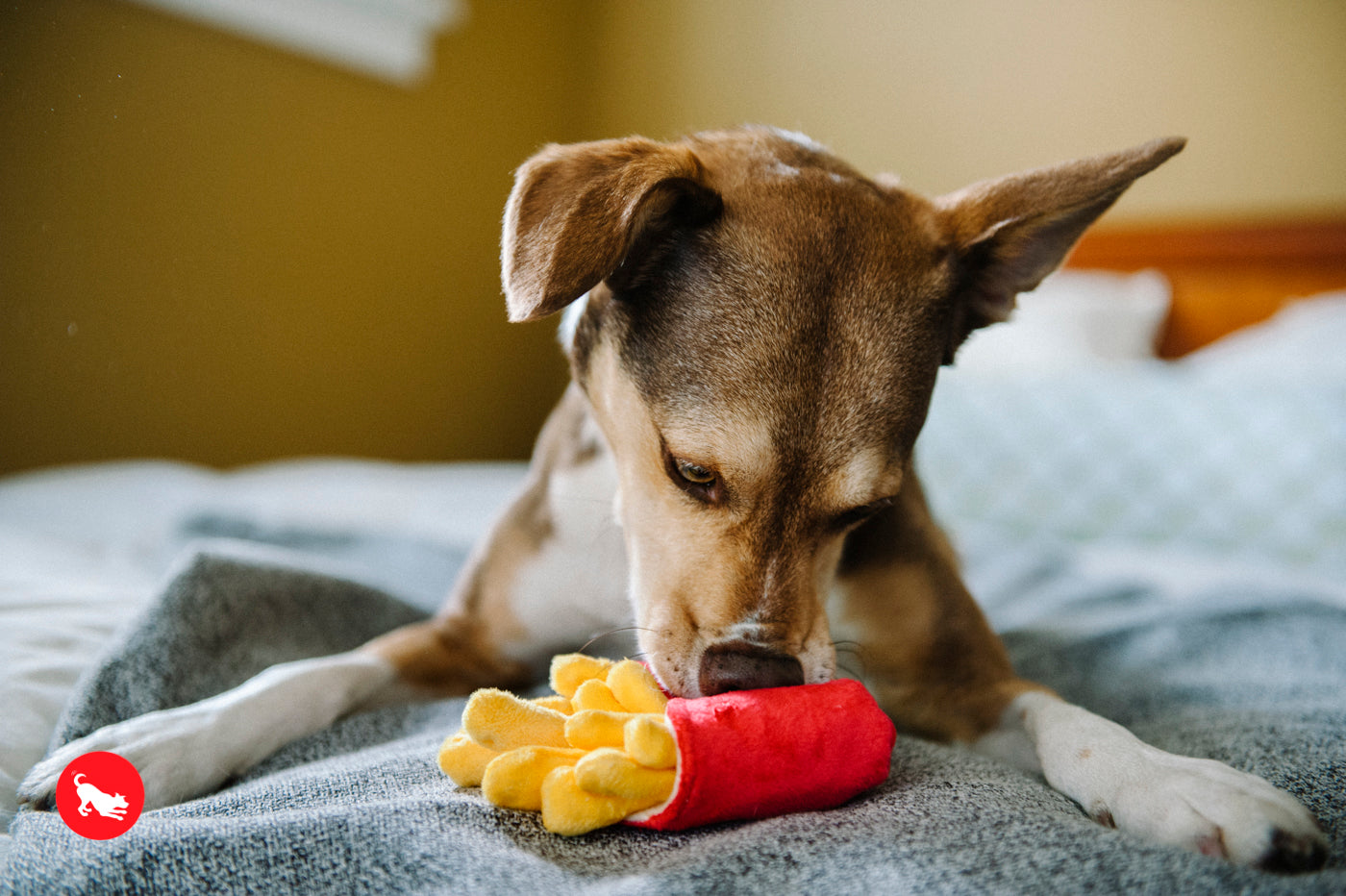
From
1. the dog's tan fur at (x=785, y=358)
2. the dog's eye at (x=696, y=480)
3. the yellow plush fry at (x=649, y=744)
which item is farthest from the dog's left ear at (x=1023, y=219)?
the yellow plush fry at (x=649, y=744)

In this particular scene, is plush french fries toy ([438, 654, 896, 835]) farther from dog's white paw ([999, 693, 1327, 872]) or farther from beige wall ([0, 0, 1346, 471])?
beige wall ([0, 0, 1346, 471])

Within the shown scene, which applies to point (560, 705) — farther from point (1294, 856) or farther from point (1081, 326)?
point (1081, 326)

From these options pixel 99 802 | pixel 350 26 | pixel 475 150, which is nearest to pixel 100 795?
pixel 99 802

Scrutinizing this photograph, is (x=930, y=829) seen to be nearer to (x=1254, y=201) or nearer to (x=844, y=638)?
(x=844, y=638)

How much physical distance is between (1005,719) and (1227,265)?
3.15 m

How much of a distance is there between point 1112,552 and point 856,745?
202 centimetres

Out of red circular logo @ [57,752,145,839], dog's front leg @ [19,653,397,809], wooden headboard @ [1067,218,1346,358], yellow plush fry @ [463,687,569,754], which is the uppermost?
wooden headboard @ [1067,218,1346,358]

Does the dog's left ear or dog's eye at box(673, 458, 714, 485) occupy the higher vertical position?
the dog's left ear

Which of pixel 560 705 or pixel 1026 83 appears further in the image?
pixel 1026 83

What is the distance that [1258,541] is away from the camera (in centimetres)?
243

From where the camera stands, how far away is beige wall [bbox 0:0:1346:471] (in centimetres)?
298

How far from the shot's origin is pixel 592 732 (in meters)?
0.86

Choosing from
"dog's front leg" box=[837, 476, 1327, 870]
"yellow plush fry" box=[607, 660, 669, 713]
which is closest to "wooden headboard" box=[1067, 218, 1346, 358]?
"dog's front leg" box=[837, 476, 1327, 870]

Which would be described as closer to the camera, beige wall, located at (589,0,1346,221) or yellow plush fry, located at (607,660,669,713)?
yellow plush fry, located at (607,660,669,713)
